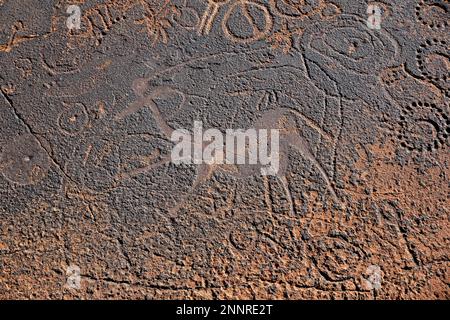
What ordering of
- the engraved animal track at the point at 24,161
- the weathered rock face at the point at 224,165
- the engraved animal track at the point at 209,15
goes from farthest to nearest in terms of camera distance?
the engraved animal track at the point at 209,15 < the engraved animal track at the point at 24,161 < the weathered rock face at the point at 224,165

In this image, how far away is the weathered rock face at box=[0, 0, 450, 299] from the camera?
160 cm

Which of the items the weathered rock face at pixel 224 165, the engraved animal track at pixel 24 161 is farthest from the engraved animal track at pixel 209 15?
the engraved animal track at pixel 24 161

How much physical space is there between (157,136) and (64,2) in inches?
32.6

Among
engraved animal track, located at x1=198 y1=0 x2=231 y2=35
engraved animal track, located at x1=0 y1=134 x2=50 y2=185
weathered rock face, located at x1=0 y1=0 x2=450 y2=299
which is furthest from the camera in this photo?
engraved animal track, located at x1=198 y1=0 x2=231 y2=35

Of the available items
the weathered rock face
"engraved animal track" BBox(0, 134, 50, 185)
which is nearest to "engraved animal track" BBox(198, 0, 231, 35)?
the weathered rock face

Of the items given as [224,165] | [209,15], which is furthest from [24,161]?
[209,15]

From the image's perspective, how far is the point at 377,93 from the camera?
182 cm

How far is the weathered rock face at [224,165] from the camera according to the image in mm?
1597

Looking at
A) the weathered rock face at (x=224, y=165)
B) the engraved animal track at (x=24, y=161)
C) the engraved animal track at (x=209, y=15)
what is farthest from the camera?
the engraved animal track at (x=209, y=15)

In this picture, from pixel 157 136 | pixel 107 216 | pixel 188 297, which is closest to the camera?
pixel 188 297

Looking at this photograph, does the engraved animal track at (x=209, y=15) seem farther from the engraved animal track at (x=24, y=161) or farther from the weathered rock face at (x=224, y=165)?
the engraved animal track at (x=24, y=161)

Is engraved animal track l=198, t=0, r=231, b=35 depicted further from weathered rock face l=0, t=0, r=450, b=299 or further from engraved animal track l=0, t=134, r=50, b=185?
engraved animal track l=0, t=134, r=50, b=185
